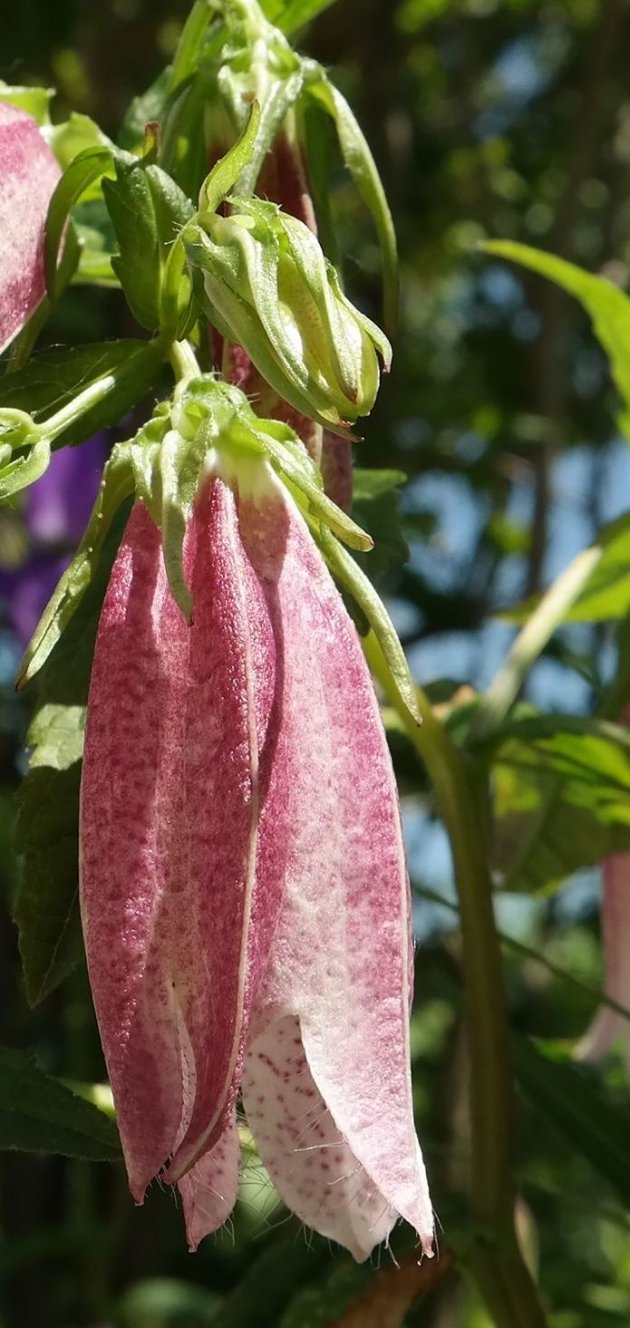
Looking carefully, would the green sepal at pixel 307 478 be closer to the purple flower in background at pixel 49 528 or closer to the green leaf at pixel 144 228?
the green leaf at pixel 144 228

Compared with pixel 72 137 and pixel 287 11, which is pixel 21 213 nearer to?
pixel 72 137

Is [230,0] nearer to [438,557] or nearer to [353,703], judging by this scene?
[353,703]

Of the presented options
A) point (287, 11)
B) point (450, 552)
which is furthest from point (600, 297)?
point (450, 552)

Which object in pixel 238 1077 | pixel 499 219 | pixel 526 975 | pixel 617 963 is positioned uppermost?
pixel 238 1077

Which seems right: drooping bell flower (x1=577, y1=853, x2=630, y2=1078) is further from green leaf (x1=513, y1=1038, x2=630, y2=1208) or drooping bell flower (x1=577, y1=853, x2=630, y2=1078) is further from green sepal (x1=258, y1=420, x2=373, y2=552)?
green sepal (x1=258, y1=420, x2=373, y2=552)

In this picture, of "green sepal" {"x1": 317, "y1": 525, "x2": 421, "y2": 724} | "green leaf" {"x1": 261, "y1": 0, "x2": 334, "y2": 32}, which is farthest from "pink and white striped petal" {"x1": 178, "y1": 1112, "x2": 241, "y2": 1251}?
"green leaf" {"x1": 261, "y1": 0, "x2": 334, "y2": 32}

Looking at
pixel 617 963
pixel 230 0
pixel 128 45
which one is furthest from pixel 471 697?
pixel 128 45

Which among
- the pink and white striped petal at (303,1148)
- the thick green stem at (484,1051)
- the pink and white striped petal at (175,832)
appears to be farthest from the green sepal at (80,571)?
the thick green stem at (484,1051)
